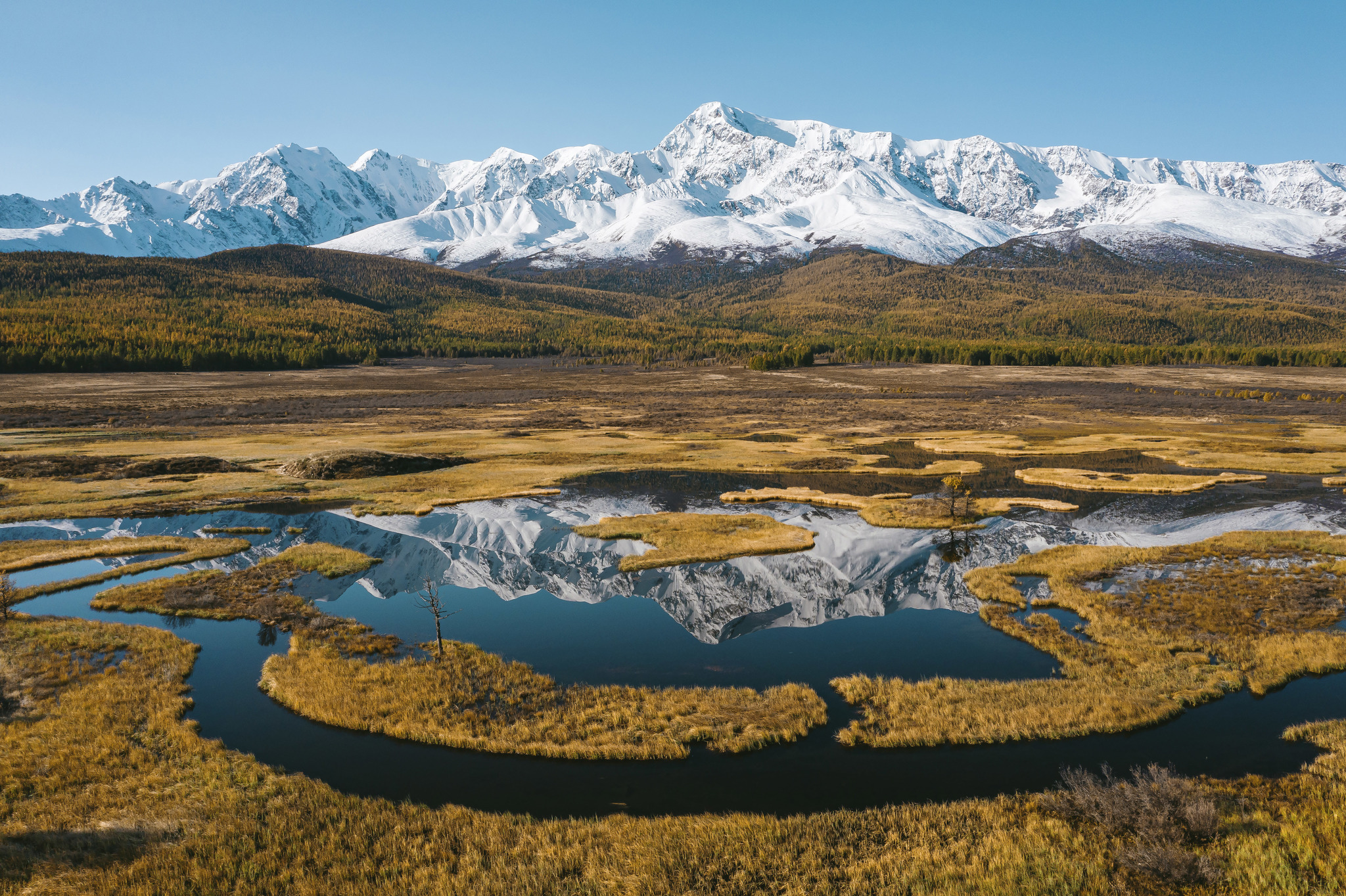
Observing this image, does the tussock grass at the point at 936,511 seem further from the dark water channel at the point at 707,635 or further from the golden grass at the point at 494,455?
the golden grass at the point at 494,455

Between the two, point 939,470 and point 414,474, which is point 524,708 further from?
point 939,470

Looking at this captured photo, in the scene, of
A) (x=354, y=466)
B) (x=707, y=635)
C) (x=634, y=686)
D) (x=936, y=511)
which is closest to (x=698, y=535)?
(x=707, y=635)

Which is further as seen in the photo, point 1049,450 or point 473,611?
point 1049,450

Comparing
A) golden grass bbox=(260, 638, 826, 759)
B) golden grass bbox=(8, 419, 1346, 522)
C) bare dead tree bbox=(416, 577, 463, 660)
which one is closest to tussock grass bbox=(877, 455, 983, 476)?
golden grass bbox=(8, 419, 1346, 522)

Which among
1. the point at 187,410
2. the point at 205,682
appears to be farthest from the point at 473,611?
the point at 187,410

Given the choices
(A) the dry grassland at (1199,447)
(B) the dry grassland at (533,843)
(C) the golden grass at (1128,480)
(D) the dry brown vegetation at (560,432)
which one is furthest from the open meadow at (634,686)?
(A) the dry grassland at (1199,447)

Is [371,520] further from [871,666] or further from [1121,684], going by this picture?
[1121,684]

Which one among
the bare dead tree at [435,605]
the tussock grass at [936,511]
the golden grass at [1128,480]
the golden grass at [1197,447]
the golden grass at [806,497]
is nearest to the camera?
the bare dead tree at [435,605]

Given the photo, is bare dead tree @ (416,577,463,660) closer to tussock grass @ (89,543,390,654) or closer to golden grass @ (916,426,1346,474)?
tussock grass @ (89,543,390,654)
